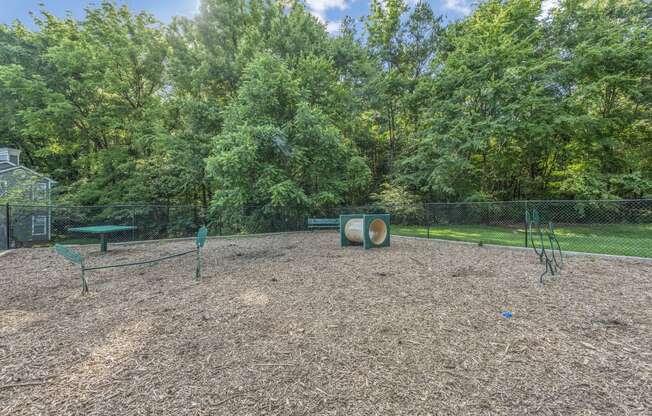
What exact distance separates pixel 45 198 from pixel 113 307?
1546 centimetres

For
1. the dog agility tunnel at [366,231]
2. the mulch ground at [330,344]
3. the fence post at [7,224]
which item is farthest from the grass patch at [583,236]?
the fence post at [7,224]

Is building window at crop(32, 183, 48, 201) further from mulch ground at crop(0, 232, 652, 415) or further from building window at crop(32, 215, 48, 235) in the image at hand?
mulch ground at crop(0, 232, 652, 415)

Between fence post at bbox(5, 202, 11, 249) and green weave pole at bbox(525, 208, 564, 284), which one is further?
fence post at bbox(5, 202, 11, 249)

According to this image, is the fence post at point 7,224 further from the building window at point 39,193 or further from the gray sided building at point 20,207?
the building window at point 39,193

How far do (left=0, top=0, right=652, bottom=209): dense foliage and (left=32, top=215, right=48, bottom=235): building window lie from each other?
14.1 feet

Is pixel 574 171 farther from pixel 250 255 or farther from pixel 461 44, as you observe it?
pixel 250 255

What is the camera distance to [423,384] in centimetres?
214

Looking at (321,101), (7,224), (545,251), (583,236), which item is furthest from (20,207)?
(583,236)

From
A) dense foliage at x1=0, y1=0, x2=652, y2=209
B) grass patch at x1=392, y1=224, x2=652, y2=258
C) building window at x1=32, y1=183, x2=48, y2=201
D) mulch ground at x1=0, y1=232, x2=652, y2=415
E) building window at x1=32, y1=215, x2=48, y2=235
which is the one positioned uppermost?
dense foliage at x1=0, y1=0, x2=652, y2=209

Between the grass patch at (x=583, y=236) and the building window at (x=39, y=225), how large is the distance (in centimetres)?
1438

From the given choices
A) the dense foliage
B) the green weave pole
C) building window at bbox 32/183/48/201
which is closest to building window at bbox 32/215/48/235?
building window at bbox 32/183/48/201

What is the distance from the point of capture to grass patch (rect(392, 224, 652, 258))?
24.6 feet

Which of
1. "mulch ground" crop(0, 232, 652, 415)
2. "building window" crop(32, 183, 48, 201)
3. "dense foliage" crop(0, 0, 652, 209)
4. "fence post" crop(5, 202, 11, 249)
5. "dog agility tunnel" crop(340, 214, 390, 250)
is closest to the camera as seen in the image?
"mulch ground" crop(0, 232, 652, 415)

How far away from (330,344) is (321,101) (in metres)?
15.0
